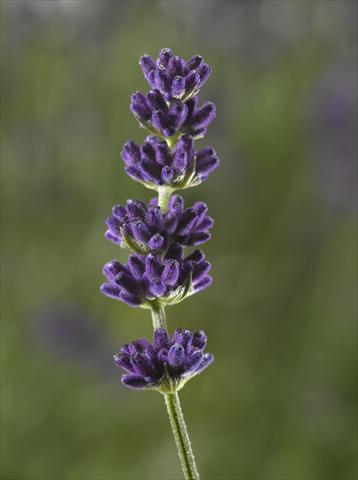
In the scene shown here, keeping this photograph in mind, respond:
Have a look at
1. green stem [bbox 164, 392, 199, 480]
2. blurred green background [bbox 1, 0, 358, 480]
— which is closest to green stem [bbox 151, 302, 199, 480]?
green stem [bbox 164, 392, 199, 480]

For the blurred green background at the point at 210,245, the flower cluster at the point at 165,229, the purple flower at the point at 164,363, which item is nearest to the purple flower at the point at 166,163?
the flower cluster at the point at 165,229

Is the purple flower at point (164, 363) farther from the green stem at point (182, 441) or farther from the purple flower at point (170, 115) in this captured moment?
the purple flower at point (170, 115)

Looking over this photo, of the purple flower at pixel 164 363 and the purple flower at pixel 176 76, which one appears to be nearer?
the purple flower at pixel 164 363

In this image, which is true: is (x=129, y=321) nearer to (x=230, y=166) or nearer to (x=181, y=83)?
(x=230, y=166)

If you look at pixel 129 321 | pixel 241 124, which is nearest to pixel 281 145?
pixel 241 124

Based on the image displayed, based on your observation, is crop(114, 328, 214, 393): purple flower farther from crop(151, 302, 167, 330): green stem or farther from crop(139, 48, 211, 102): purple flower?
crop(139, 48, 211, 102): purple flower

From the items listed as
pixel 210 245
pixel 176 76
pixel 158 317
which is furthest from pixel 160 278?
pixel 210 245

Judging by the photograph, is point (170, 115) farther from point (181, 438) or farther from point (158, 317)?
point (181, 438)
